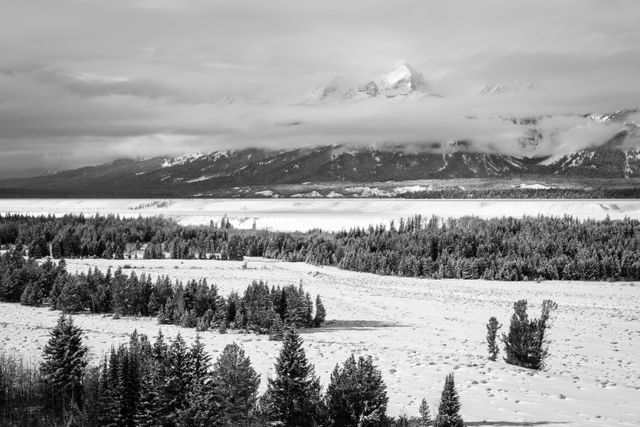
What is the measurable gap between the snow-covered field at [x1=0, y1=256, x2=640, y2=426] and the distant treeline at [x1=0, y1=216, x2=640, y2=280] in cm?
1006

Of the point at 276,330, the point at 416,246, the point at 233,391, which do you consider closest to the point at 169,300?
the point at 276,330

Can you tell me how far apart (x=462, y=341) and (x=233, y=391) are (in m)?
26.8

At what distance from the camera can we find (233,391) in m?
24.2

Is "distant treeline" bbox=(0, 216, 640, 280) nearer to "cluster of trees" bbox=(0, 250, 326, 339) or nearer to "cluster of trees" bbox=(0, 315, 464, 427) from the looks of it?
"cluster of trees" bbox=(0, 250, 326, 339)

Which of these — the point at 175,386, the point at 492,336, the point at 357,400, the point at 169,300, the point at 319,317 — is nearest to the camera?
the point at 357,400

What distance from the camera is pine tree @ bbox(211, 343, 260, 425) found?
23844 millimetres

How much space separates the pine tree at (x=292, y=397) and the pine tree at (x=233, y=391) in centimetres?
82

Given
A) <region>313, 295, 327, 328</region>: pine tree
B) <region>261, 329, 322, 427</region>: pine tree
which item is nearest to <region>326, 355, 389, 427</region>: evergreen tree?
<region>261, 329, 322, 427</region>: pine tree

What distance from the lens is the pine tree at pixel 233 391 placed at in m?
23.8

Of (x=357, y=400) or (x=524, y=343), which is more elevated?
(x=524, y=343)

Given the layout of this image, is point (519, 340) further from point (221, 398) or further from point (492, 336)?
point (221, 398)

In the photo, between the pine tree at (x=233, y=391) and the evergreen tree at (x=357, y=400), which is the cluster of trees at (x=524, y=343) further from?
the pine tree at (x=233, y=391)

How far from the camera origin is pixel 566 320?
59031 millimetres

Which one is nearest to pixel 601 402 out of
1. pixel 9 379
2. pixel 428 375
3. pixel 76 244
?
pixel 428 375
